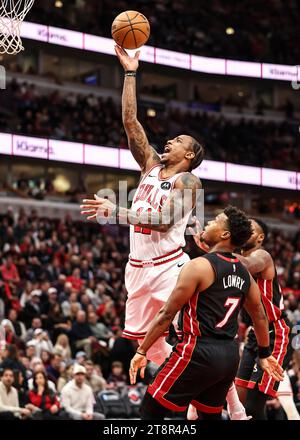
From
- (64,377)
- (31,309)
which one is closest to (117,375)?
(64,377)

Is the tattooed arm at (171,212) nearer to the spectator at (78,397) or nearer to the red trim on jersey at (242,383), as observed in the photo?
the red trim on jersey at (242,383)

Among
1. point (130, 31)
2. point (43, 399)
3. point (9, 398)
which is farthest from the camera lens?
point (43, 399)

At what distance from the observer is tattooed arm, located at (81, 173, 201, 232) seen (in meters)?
7.03

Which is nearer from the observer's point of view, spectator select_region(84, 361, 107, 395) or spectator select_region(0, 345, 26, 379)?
spectator select_region(0, 345, 26, 379)

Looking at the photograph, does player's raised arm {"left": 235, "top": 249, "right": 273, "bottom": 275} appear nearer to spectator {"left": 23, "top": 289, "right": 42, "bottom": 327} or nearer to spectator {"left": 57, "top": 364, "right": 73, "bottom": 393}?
spectator {"left": 57, "top": 364, "right": 73, "bottom": 393}

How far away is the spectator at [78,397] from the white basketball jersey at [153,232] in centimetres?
634

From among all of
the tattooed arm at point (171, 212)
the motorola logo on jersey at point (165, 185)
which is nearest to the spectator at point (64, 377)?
the motorola logo on jersey at point (165, 185)

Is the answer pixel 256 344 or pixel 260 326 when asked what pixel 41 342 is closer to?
pixel 256 344

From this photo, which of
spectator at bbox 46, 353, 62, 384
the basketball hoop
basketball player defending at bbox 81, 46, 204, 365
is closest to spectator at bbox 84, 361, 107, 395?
spectator at bbox 46, 353, 62, 384

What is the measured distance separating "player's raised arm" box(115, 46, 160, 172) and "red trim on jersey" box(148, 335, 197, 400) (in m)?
2.12

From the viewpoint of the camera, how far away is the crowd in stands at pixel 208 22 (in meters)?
31.3

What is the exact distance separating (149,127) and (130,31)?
21.8 metres

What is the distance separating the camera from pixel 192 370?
20.8 ft

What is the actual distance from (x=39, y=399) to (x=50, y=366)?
1611mm
